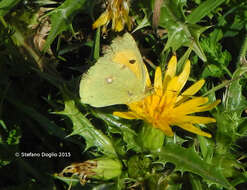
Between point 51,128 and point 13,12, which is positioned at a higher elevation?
point 13,12

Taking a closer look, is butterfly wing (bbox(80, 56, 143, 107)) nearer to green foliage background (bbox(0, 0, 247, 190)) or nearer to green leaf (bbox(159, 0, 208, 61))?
green foliage background (bbox(0, 0, 247, 190))

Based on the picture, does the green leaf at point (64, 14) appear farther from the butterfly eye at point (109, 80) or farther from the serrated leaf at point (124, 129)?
the serrated leaf at point (124, 129)

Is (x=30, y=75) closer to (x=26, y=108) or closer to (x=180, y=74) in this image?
(x=26, y=108)

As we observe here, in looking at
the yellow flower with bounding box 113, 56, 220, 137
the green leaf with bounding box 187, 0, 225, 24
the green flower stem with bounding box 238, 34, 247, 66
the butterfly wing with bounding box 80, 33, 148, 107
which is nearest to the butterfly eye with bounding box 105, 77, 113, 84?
the butterfly wing with bounding box 80, 33, 148, 107

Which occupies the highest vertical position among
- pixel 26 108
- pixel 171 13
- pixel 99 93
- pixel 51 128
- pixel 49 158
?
pixel 171 13

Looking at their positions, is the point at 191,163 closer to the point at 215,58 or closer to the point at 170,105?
the point at 170,105

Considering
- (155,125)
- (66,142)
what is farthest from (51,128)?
(155,125)
